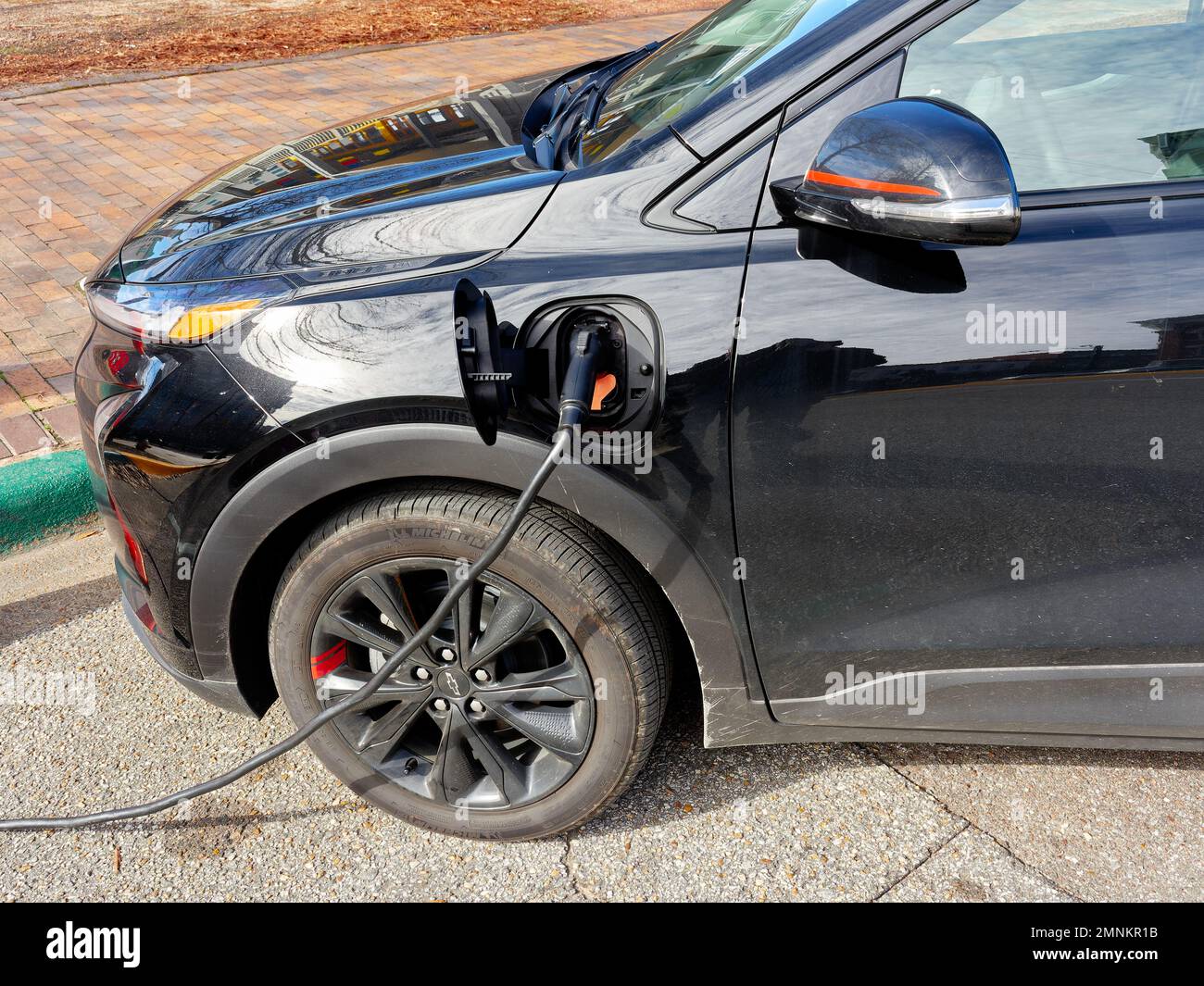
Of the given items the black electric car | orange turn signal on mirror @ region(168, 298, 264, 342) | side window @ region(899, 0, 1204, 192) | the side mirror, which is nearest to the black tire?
the black electric car

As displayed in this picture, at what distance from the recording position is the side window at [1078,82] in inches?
71.3

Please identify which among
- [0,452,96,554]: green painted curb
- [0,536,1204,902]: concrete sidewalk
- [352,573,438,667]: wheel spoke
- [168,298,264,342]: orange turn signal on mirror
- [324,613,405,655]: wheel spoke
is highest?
[168,298,264,342]: orange turn signal on mirror

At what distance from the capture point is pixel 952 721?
2029mm

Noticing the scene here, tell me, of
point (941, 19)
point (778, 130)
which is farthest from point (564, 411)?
point (941, 19)

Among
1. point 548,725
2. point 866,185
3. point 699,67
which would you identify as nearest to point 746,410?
point 866,185

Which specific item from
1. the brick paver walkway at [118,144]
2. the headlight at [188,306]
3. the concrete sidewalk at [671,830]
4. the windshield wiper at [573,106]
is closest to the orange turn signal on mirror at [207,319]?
the headlight at [188,306]

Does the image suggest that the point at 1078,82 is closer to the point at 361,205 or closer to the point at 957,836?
the point at 361,205

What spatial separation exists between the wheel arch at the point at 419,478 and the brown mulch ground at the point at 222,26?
7.55 meters

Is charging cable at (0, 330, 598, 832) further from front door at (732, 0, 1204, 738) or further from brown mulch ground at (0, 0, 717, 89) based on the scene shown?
brown mulch ground at (0, 0, 717, 89)

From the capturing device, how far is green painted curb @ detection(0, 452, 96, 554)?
10.7 feet

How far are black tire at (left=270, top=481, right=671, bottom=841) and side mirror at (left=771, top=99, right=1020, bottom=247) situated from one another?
75 centimetres

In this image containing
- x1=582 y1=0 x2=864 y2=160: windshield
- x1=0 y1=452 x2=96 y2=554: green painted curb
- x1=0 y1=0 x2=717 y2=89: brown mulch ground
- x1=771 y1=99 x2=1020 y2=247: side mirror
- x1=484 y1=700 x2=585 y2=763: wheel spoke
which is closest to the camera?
x1=771 y1=99 x2=1020 y2=247: side mirror

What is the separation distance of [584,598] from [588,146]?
0.89 metres

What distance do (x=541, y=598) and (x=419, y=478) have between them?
12.4 inches
